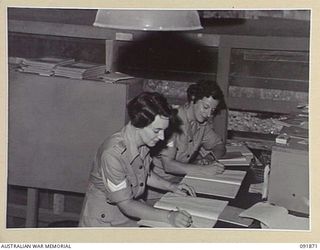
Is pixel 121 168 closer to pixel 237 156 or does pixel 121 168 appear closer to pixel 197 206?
pixel 197 206

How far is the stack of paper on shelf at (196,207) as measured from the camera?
2.81ft

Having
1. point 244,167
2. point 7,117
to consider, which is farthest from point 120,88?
point 7,117

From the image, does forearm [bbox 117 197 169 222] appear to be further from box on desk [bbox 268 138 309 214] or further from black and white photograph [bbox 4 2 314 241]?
box on desk [bbox 268 138 309 214]

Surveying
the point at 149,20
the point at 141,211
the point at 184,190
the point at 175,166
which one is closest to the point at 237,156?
the point at 175,166

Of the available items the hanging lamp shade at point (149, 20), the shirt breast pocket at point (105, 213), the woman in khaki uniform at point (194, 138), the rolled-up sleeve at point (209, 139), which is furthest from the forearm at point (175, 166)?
the hanging lamp shade at point (149, 20)

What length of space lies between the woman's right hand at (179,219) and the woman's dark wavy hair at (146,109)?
0.20m

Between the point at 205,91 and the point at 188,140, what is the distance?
0.14 metres

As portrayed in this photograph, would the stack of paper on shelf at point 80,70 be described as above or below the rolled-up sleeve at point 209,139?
above

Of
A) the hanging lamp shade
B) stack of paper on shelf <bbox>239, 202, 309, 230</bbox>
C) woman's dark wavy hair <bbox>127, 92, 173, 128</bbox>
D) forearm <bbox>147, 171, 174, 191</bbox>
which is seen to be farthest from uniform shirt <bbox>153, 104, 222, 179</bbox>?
the hanging lamp shade

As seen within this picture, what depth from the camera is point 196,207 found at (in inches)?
36.1

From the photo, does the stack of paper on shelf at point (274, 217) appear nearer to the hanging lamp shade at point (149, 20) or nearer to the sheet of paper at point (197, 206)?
the sheet of paper at point (197, 206)

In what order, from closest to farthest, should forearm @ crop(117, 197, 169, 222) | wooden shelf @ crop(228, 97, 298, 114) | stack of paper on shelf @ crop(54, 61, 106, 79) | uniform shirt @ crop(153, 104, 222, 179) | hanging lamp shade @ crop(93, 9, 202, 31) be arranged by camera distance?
hanging lamp shade @ crop(93, 9, 202, 31) < forearm @ crop(117, 197, 169, 222) < wooden shelf @ crop(228, 97, 298, 114) < stack of paper on shelf @ crop(54, 61, 106, 79) < uniform shirt @ crop(153, 104, 222, 179)

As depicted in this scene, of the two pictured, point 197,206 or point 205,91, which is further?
point 205,91

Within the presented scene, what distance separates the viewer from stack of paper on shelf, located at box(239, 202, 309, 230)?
32.9 inches
